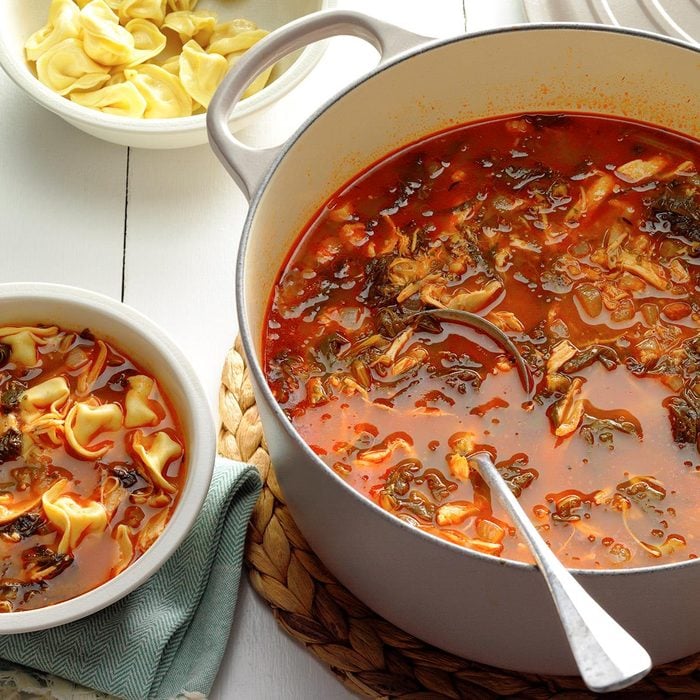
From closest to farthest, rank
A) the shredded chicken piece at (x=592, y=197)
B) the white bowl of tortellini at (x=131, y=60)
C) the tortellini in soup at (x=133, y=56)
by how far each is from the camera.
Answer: the shredded chicken piece at (x=592, y=197) → the white bowl of tortellini at (x=131, y=60) → the tortellini in soup at (x=133, y=56)

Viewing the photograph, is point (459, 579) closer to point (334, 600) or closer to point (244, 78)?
point (334, 600)

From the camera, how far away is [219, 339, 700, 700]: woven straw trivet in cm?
210

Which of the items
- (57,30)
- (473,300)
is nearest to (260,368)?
(473,300)

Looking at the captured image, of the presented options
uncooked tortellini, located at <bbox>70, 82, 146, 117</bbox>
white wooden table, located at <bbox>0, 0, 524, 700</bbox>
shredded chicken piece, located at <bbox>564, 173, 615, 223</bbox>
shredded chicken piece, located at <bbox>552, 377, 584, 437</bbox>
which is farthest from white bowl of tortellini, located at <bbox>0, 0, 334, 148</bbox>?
shredded chicken piece, located at <bbox>552, 377, 584, 437</bbox>

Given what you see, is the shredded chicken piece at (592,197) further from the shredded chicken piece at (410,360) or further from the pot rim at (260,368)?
the shredded chicken piece at (410,360)

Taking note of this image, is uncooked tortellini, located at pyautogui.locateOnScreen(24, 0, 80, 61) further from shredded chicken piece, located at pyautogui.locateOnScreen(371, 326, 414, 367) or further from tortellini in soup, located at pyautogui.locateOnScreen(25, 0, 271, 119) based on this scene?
shredded chicken piece, located at pyautogui.locateOnScreen(371, 326, 414, 367)

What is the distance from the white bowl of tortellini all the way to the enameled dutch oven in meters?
0.36

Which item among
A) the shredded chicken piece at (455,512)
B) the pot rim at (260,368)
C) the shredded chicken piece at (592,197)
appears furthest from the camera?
the shredded chicken piece at (592,197)

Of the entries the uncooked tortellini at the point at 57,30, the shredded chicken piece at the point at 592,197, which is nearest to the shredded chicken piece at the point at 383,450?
the shredded chicken piece at the point at 592,197

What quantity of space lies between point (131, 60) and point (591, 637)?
1838 millimetres

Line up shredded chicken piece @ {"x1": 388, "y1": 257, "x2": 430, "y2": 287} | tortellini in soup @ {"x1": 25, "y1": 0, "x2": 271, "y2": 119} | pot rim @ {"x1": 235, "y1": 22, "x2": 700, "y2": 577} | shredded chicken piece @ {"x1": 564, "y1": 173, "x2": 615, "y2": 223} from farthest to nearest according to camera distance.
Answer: tortellini in soup @ {"x1": 25, "y1": 0, "x2": 271, "y2": 119}, shredded chicken piece @ {"x1": 564, "y1": 173, "x2": 615, "y2": 223}, shredded chicken piece @ {"x1": 388, "y1": 257, "x2": 430, "y2": 287}, pot rim @ {"x1": 235, "y1": 22, "x2": 700, "y2": 577}

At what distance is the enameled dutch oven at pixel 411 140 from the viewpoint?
5.38 ft

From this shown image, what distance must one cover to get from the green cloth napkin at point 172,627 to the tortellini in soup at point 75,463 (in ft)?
0.46

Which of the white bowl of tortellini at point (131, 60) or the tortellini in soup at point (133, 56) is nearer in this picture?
the white bowl of tortellini at point (131, 60)
